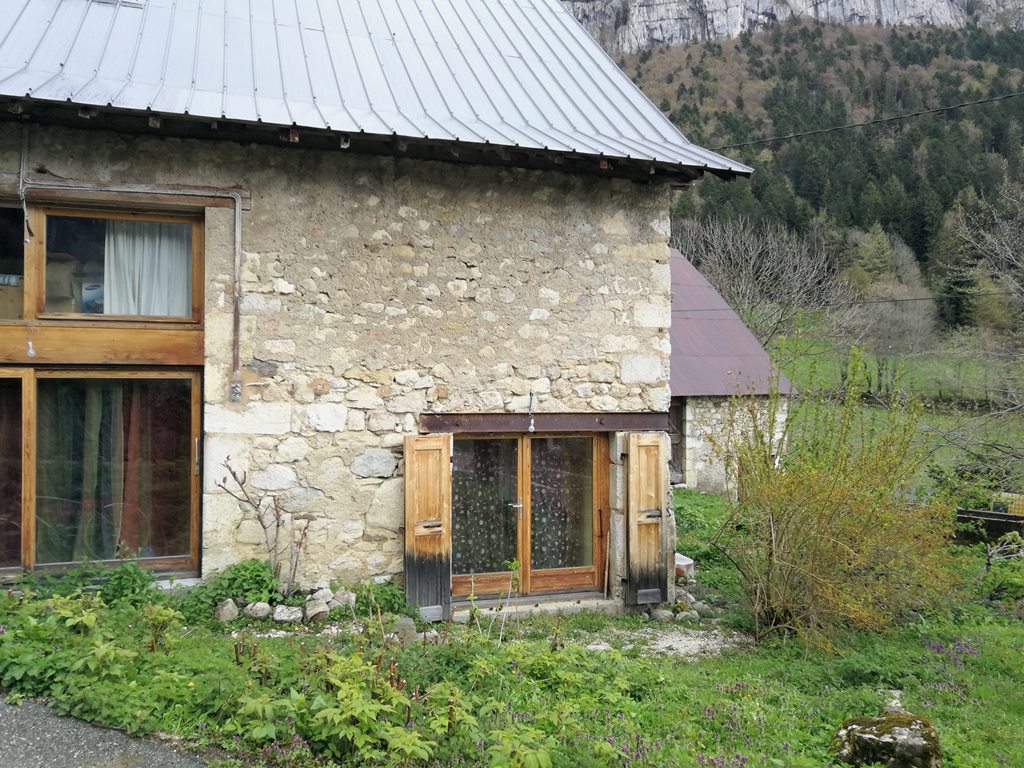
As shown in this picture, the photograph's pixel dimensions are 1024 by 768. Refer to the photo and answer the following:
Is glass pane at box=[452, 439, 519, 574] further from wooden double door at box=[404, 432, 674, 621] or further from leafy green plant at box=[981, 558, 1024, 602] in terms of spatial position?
leafy green plant at box=[981, 558, 1024, 602]

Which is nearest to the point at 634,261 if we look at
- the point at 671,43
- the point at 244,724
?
the point at 244,724

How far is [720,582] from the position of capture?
7422 mm

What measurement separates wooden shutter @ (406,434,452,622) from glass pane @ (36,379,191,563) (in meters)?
1.65

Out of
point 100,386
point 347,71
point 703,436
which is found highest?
point 347,71

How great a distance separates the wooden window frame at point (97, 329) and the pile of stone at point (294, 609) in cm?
177

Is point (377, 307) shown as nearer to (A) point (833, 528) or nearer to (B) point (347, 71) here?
(B) point (347, 71)

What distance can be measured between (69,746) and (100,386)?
295cm

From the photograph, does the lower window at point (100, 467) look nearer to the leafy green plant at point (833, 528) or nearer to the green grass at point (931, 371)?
the leafy green plant at point (833, 528)

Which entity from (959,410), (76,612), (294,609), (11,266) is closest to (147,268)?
(11,266)

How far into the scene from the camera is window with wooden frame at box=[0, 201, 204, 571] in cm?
526

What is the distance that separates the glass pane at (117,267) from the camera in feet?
17.7

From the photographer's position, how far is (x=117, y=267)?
5.52 m

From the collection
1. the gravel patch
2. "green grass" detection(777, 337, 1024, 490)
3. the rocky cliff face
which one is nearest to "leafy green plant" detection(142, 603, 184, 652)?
the gravel patch

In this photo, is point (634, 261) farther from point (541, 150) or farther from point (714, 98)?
point (714, 98)
